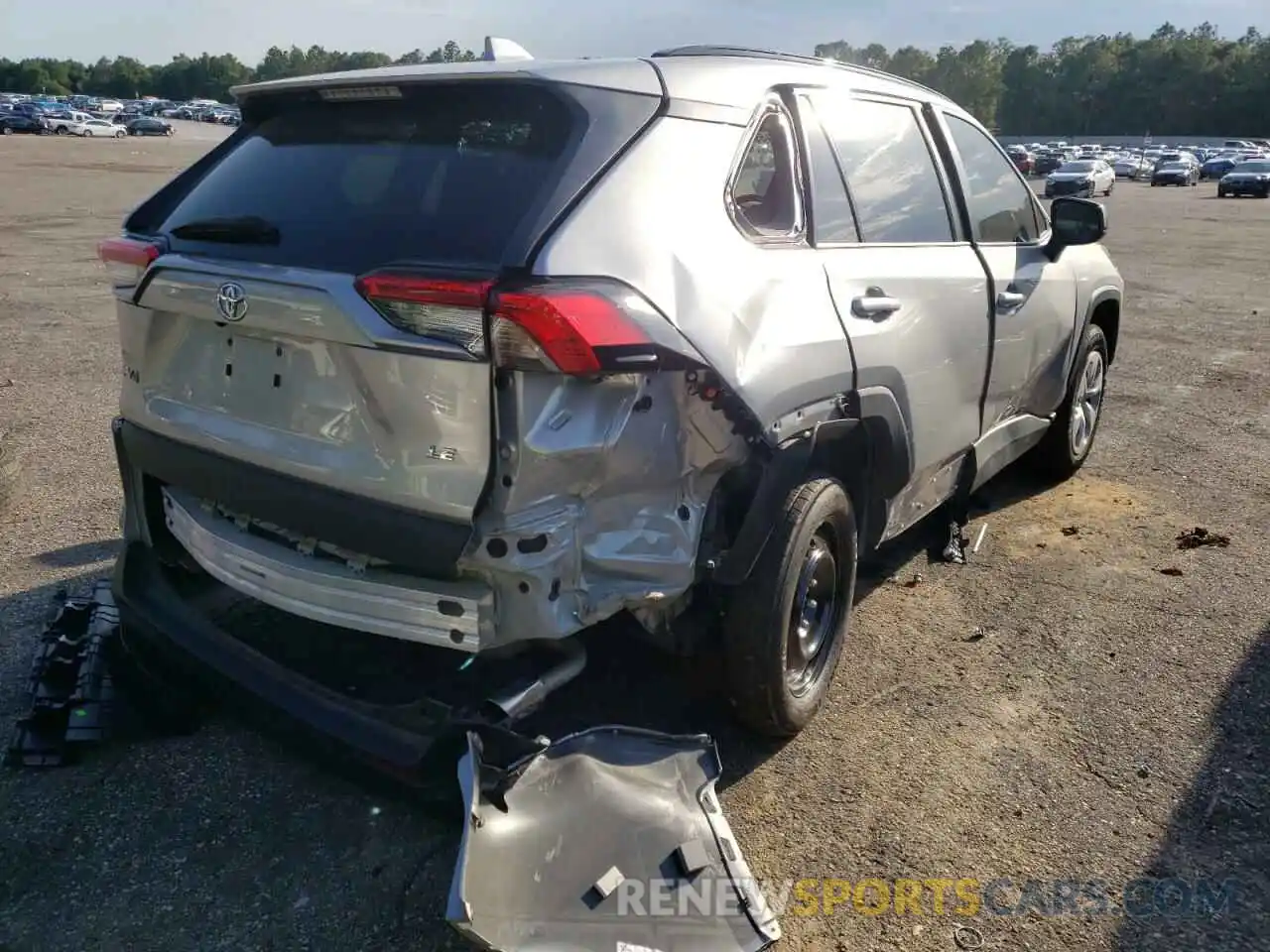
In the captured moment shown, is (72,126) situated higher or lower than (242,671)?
higher

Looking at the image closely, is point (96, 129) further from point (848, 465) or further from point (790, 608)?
point (790, 608)

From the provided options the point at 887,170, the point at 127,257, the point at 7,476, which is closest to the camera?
the point at 127,257

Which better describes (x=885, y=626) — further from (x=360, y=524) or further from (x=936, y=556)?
(x=360, y=524)

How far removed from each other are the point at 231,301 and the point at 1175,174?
5655cm

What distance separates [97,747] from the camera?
3.17m

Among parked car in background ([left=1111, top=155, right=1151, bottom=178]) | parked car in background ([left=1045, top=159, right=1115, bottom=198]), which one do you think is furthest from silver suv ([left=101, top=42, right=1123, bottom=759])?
parked car in background ([left=1111, top=155, right=1151, bottom=178])

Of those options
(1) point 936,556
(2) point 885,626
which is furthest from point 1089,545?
(2) point 885,626

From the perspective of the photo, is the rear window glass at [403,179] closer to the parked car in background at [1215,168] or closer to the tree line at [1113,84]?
the parked car in background at [1215,168]

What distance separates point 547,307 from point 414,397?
1.20 feet

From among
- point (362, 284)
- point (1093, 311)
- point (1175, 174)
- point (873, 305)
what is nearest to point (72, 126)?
point (1175, 174)

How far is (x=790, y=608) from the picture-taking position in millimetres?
3004

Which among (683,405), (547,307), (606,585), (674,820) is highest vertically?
(547,307)

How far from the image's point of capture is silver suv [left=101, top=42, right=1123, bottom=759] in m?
2.32

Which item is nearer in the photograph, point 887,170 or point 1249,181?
point 887,170
